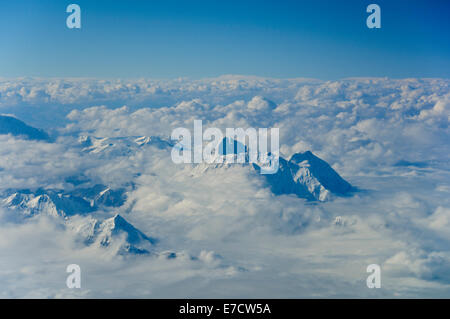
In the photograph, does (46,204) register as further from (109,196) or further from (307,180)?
(307,180)

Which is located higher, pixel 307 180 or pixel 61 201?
pixel 307 180

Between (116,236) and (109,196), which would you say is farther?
(109,196)

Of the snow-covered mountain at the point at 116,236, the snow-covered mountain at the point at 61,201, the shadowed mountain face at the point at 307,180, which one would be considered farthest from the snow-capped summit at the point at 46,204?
the shadowed mountain face at the point at 307,180

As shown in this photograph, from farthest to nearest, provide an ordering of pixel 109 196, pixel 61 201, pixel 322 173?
pixel 322 173
pixel 109 196
pixel 61 201

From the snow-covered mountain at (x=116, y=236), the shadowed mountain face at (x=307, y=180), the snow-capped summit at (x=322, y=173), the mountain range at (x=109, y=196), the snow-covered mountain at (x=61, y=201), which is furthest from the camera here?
the snow-capped summit at (x=322, y=173)

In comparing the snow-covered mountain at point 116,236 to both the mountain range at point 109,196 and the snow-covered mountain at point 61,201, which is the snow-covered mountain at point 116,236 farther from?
the snow-covered mountain at point 61,201

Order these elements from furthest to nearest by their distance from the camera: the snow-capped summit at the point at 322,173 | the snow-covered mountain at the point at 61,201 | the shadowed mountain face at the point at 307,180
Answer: the snow-capped summit at the point at 322,173
the shadowed mountain face at the point at 307,180
the snow-covered mountain at the point at 61,201

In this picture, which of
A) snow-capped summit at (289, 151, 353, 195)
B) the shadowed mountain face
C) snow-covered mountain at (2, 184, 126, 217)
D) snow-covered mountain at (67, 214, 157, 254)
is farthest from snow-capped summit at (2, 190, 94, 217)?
snow-capped summit at (289, 151, 353, 195)

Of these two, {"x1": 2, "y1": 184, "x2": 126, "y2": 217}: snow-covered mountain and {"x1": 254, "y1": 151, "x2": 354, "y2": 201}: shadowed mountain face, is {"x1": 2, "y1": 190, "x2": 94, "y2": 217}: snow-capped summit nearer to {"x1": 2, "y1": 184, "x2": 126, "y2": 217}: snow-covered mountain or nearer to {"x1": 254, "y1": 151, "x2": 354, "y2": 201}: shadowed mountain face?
{"x1": 2, "y1": 184, "x2": 126, "y2": 217}: snow-covered mountain

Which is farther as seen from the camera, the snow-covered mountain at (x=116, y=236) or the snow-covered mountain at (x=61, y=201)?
the snow-covered mountain at (x=61, y=201)

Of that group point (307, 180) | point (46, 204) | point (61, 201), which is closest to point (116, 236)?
point (61, 201)

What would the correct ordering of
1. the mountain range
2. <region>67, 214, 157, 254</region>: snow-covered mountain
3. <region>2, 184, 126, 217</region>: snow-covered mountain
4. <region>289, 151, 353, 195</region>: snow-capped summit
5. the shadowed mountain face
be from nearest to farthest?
<region>67, 214, 157, 254</region>: snow-covered mountain, the mountain range, <region>2, 184, 126, 217</region>: snow-covered mountain, the shadowed mountain face, <region>289, 151, 353, 195</region>: snow-capped summit
